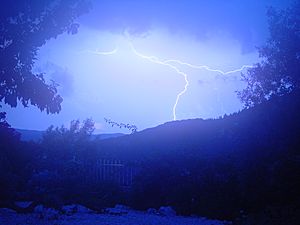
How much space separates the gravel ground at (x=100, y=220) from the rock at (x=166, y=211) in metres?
0.58

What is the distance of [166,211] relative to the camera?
11.6 m

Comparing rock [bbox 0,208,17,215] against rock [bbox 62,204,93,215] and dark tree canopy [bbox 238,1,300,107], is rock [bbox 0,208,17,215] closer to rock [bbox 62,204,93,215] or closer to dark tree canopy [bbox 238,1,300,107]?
rock [bbox 62,204,93,215]

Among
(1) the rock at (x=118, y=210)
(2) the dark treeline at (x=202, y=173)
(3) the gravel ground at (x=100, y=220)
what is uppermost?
(2) the dark treeline at (x=202, y=173)

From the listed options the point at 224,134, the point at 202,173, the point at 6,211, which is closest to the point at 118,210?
the point at 202,173

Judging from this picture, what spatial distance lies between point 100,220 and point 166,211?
9.10ft

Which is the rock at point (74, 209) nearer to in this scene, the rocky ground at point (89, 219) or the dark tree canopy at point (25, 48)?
the rocky ground at point (89, 219)

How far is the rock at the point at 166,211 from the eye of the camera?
37.5 feet

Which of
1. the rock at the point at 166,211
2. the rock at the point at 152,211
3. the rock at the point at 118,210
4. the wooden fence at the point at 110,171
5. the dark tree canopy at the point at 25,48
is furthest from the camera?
the wooden fence at the point at 110,171

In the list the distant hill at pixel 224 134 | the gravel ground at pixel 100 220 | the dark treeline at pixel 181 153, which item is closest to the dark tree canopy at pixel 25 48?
the dark treeline at pixel 181 153

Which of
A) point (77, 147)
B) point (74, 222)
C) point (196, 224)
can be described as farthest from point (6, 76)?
point (77, 147)

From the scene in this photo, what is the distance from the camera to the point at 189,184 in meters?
12.7

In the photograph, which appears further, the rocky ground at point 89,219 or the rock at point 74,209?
the rock at point 74,209

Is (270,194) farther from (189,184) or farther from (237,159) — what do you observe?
(189,184)

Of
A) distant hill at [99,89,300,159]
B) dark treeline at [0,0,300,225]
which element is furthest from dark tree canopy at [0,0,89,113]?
distant hill at [99,89,300,159]
